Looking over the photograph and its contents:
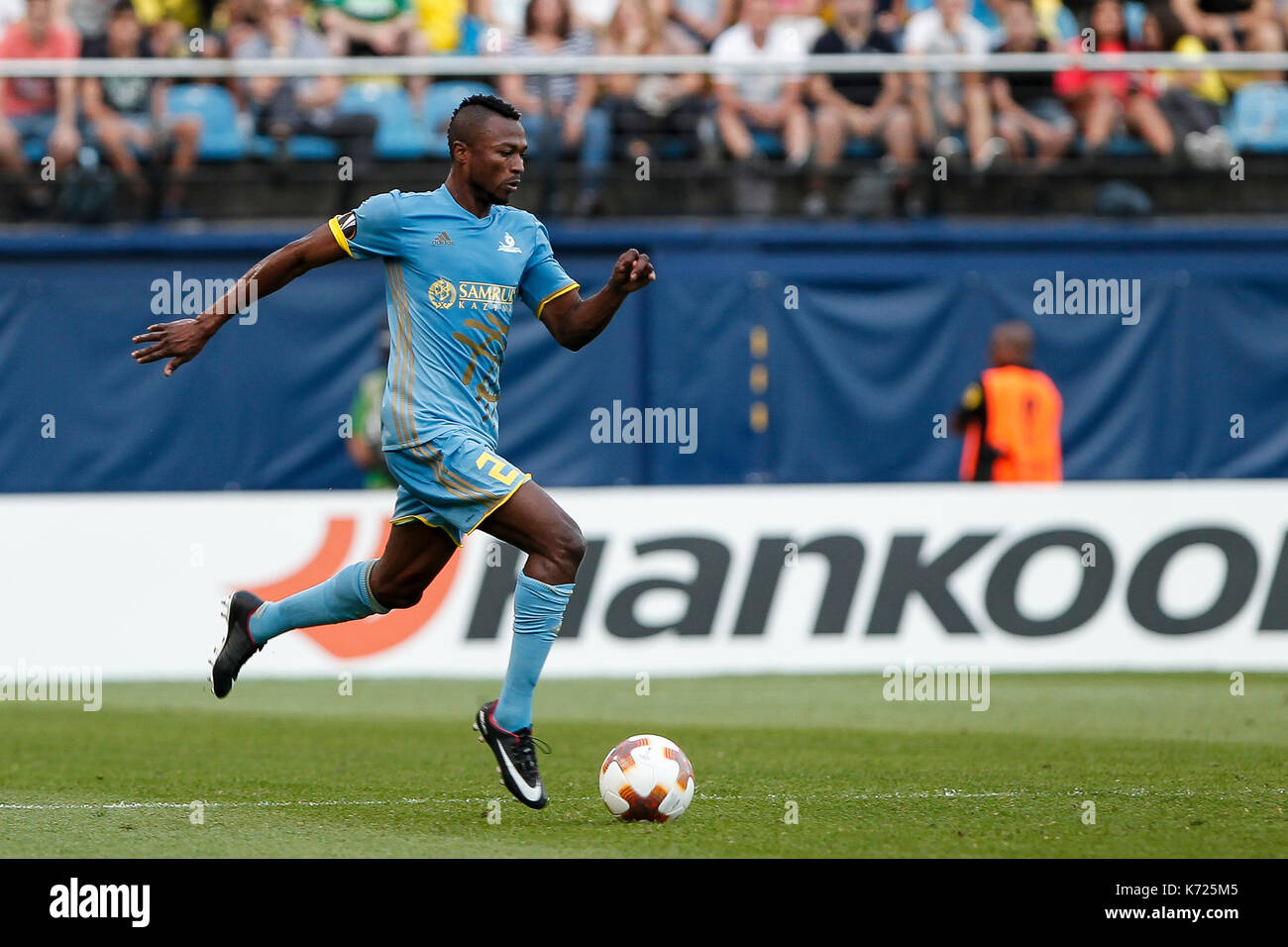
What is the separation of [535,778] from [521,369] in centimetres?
916

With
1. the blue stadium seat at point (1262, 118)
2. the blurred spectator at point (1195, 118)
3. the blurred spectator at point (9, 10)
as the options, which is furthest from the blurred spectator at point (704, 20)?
the blurred spectator at point (9, 10)

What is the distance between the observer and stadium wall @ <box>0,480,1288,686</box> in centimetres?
1130

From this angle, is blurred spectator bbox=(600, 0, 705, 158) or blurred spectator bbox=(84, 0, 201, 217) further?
blurred spectator bbox=(600, 0, 705, 158)

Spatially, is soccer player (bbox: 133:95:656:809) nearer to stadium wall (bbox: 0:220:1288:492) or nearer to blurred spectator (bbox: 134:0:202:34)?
stadium wall (bbox: 0:220:1288:492)

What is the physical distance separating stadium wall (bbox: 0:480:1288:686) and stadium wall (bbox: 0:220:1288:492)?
363 cm

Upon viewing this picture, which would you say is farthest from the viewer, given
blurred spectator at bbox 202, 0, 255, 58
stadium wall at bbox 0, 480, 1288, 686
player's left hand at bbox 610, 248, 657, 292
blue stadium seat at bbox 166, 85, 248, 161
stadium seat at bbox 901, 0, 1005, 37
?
stadium seat at bbox 901, 0, 1005, 37

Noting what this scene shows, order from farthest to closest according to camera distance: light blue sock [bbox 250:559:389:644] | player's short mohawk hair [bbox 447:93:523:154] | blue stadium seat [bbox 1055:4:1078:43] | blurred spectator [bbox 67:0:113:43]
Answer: blue stadium seat [bbox 1055:4:1078:43] < blurred spectator [bbox 67:0:113:43] < light blue sock [bbox 250:559:389:644] < player's short mohawk hair [bbox 447:93:523:154]

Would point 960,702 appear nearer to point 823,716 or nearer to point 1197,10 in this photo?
point 823,716

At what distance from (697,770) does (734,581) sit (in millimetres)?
3683

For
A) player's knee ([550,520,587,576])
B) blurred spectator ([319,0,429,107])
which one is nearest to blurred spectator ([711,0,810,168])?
blurred spectator ([319,0,429,107])

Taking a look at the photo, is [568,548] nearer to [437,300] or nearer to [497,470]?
[497,470]

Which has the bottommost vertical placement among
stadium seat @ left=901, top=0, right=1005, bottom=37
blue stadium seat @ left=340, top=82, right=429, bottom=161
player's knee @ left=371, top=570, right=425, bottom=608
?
player's knee @ left=371, top=570, right=425, bottom=608

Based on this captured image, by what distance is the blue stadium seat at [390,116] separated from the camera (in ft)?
49.3
